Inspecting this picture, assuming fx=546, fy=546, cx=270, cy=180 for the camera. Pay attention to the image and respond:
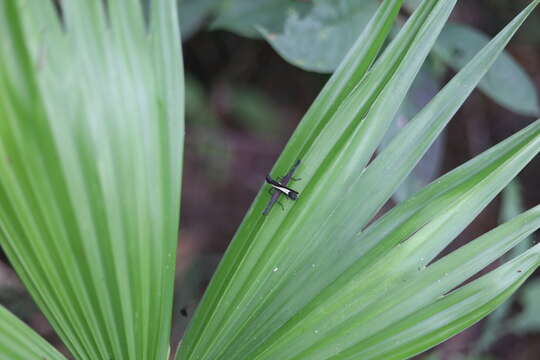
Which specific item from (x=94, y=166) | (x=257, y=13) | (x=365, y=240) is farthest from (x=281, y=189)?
(x=257, y=13)

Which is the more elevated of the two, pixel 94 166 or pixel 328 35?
pixel 328 35

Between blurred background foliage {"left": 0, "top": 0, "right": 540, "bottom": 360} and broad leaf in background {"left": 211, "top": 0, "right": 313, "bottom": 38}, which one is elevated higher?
blurred background foliage {"left": 0, "top": 0, "right": 540, "bottom": 360}

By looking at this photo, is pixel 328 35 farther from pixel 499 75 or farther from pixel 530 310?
pixel 530 310

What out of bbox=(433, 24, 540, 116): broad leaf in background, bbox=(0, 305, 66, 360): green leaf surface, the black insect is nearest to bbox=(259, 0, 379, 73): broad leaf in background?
bbox=(433, 24, 540, 116): broad leaf in background

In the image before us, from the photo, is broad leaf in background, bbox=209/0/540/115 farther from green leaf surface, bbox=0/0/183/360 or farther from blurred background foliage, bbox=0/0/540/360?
green leaf surface, bbox=0/0/183/360

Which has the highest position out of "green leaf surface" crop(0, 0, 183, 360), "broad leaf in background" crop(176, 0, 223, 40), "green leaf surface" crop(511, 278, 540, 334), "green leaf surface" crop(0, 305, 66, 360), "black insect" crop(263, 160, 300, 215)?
"broad leaf in background" crop(176, 0, 223, 40)

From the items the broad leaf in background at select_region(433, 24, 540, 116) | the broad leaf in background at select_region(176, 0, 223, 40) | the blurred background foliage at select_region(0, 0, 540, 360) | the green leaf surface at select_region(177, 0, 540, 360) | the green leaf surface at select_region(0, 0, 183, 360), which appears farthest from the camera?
the blurred background foliage at select_region(0, 0, 540, 360)
